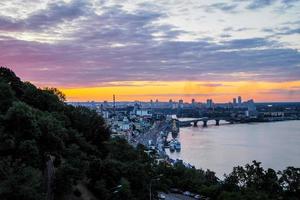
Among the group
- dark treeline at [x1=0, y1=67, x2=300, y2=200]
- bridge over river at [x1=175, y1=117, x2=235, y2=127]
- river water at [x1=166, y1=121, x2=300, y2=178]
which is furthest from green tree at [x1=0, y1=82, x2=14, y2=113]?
bridge over river at [x1=175, y1=117, x2=235, y2=127]

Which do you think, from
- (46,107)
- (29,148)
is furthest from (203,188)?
(29,148)

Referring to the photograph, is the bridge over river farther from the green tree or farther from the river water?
the green tree

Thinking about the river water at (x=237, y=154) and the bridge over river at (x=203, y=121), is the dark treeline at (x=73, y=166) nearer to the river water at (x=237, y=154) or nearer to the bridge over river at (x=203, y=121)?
the river water at (x=237, y=154)

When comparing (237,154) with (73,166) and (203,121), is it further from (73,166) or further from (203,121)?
(203,121)

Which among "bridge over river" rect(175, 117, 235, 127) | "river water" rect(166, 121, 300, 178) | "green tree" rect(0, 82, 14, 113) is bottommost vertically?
"river water" rect(166, 121, 300, 178)

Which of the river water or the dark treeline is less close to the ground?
the dark treeline

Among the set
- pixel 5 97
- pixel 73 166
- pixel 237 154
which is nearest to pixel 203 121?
pixel 237 154

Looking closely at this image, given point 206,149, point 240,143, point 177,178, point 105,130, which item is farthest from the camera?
point 240,143

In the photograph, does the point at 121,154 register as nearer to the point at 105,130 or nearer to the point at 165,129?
the point at 105,130
